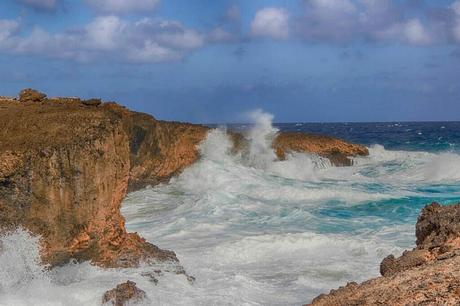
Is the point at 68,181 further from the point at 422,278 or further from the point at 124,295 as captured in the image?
the point at 422,278

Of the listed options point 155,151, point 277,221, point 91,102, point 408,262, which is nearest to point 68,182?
point 91,102

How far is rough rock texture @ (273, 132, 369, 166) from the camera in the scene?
1344 inches

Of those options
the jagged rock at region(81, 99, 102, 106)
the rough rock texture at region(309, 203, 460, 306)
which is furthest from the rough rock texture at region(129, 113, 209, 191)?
the rough rock texture at region(309, 203, 460, 306)

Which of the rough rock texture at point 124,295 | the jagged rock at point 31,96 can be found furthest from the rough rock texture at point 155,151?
the rough rock texture at point 124,295

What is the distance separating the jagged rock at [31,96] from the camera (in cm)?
1161

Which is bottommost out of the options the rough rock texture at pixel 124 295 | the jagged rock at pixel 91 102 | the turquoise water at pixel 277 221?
the turquoise water at pixel 277 221

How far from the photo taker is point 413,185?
2569cm

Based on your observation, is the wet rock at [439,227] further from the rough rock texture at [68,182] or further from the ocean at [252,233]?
the rough rock texture at [68,182]

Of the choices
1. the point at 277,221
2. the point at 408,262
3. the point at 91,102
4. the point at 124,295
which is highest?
the point at 91,102

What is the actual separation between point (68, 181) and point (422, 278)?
255 inches

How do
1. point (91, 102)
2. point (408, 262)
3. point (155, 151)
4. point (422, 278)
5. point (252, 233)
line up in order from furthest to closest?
point (155, 151) → point (252, 233) → point (91, 102) → point (408, 262) → point (422, 278)

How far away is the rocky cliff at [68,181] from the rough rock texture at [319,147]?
23.1 meters

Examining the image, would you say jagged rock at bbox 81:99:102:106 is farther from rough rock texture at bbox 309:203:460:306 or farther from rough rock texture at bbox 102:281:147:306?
rough rock texture at bbox 309:203:460:306

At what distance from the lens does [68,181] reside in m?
9.02
